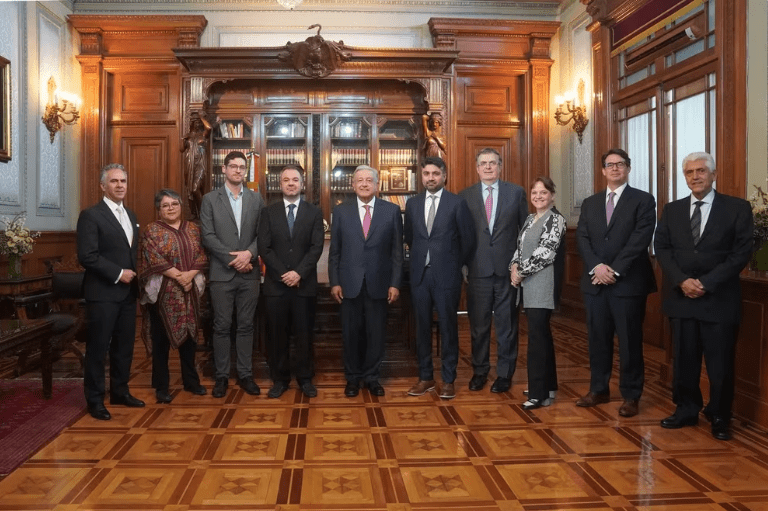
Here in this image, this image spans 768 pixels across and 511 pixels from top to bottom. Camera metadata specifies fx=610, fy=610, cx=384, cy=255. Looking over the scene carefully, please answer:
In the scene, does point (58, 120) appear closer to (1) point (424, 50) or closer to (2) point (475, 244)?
(1) point (424, 50)

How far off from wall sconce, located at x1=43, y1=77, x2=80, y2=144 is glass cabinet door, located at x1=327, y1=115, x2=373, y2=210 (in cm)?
287

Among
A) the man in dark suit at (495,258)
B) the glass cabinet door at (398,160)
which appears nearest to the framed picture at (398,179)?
the glass cabinet door at (398,160)

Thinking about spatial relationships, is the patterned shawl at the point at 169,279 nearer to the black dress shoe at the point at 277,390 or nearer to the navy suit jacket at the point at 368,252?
the black dress shoe at the point at 277,390

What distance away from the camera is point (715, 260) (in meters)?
3.20

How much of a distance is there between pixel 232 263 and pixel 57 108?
413 cm

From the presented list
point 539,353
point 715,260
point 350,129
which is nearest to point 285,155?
point 350,129

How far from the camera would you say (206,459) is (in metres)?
2.88

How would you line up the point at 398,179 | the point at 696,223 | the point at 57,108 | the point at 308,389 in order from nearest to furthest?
the point at 696,223
the point at 308,389
the point at 57,108
the point at 398,179

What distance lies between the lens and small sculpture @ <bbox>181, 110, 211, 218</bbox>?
273 inches

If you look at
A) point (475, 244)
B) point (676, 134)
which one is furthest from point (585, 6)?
point (475, 244)

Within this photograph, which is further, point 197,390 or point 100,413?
point 197,390

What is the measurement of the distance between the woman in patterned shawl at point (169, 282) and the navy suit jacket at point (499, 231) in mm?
1788

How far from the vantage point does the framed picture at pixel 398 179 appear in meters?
7.51

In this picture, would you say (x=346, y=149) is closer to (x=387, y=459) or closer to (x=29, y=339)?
(x=29, y=339)
